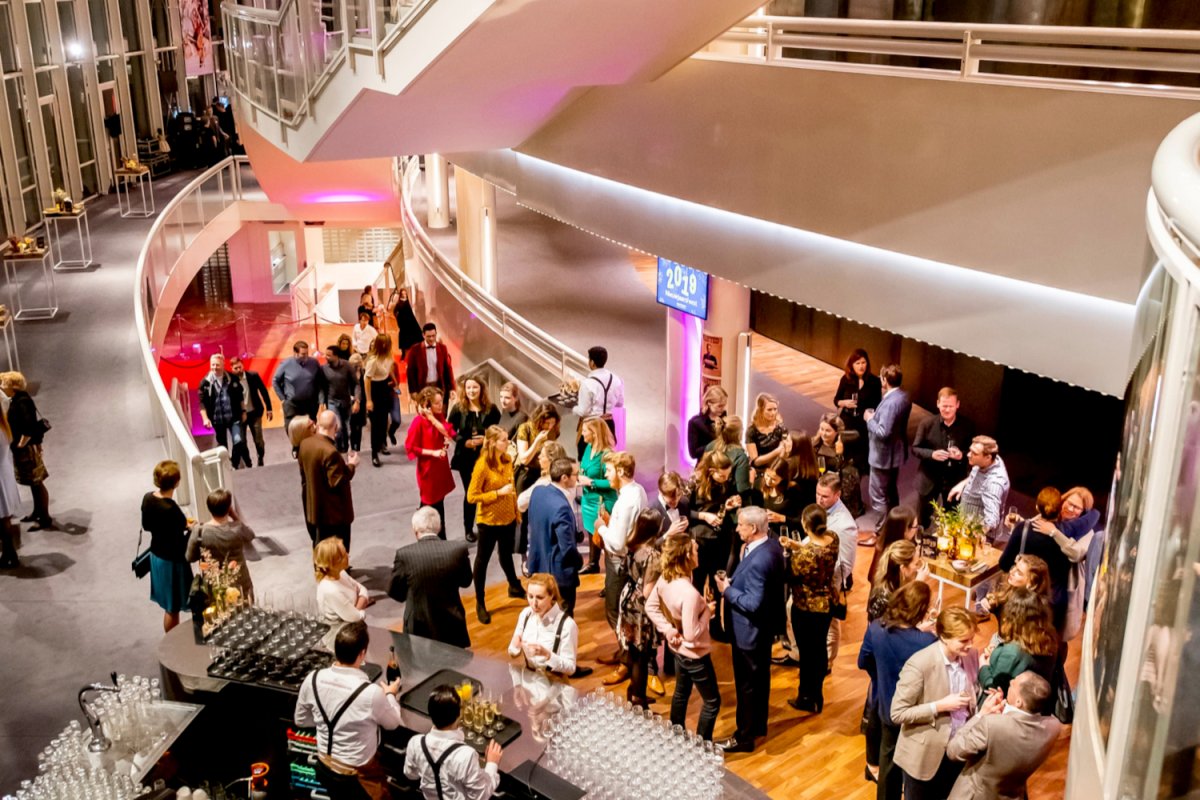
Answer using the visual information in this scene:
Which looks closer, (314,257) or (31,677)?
(31,677)

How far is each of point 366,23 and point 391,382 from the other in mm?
Result: 3501

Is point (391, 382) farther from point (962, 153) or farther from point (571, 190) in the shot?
point (962, 153)

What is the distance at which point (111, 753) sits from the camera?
16.9 ft

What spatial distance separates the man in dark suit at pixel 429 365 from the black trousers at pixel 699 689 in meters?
5.08

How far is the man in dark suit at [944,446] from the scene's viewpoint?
775 cm

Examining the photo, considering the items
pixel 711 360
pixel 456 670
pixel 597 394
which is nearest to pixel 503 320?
pixel 711 360

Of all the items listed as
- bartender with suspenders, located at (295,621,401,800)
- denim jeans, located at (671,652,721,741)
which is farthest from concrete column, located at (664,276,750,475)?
bartender with suspenders, located at (295,621,401,800)

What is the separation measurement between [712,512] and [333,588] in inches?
101

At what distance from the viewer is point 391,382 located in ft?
34.5

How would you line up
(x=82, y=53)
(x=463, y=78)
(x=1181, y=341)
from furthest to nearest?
(x=82, y=53), (x=463, y=78), (x=1181, y=341)

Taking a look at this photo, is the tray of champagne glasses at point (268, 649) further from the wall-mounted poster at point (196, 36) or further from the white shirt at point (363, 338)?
the wall-mounted poster at point (196, 36)

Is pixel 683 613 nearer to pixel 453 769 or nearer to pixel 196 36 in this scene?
pixel 453 769

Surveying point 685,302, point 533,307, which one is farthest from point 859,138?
point 533,307

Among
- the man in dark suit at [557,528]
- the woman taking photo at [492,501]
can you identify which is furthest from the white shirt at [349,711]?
the woman taking photo at [492,501]
